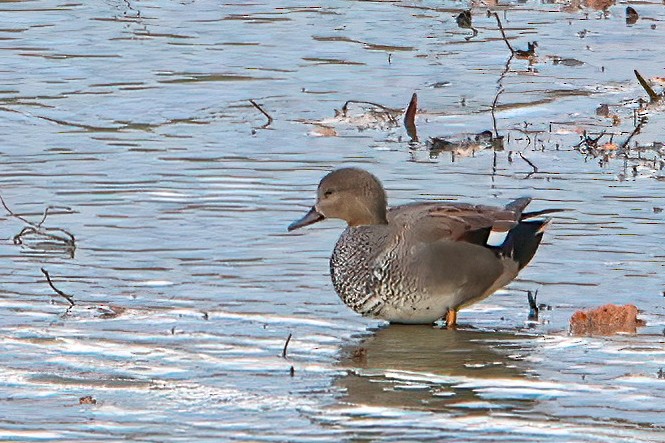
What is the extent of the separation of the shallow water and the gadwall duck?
14 cm

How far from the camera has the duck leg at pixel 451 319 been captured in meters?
7.49

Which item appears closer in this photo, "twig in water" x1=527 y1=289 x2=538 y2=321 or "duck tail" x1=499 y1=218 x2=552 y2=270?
"twig in water" x1=527 y1=289 x2=538 y2=321

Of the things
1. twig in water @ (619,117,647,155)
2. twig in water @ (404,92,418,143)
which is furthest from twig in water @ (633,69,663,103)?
twig in water @ (404,92,418,143)

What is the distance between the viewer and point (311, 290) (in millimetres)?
7855

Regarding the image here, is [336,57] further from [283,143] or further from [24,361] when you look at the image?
[24,361]

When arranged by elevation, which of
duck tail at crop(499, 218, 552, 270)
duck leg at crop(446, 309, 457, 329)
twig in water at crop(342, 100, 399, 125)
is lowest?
duck leg at crop(446, 309, 457, 329)

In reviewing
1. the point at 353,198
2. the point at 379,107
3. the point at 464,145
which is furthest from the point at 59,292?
the point at 379,107

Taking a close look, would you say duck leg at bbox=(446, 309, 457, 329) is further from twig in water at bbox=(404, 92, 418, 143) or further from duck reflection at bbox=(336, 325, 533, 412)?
twig in water at bbox=(404, 92, 418, 143)

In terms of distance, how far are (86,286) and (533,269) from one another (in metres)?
2.18

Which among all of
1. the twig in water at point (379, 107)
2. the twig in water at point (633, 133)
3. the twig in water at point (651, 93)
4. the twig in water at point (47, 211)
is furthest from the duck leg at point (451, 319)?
the twig in water at point (651, 93)

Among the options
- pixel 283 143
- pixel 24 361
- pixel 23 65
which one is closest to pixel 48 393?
pixel 24 361

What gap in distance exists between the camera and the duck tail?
770 cm

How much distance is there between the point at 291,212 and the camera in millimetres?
9055

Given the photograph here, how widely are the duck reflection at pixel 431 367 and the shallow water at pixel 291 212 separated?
17 millimetres
